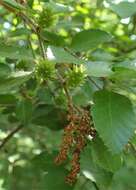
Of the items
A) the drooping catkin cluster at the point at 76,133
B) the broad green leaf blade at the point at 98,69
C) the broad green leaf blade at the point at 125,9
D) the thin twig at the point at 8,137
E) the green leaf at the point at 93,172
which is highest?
the broad green leaf blade at the point at 125,9

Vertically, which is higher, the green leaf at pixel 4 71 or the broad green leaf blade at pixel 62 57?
the broad green leaf blade at pixel 62 57

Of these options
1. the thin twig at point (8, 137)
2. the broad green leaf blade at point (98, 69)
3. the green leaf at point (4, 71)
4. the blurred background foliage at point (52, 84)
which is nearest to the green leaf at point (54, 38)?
the blurred background foliage at point (52, 84)

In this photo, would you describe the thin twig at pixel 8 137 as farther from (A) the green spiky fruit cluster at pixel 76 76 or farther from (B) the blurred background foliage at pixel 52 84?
(A) the green spiky fruit cluster at pixel 76 76

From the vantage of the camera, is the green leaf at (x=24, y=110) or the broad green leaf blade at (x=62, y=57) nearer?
the broad green leaf blade at (x=62, y=57)

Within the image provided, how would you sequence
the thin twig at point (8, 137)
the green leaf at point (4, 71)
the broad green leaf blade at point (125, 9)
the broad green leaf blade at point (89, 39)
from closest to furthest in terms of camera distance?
the green leaf at point (4, 71) < the broad green leaf blade at point (89, 39) < the broad green leaf blade at point (125, 9) < the thin twig at point (8, 137)

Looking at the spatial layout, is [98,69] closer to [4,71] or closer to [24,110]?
[4,71]

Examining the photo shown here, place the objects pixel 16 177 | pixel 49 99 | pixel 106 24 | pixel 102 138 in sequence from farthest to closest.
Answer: pixel 106 24 < pixel 16 177 < pixel 49 99 < pixel 102 138

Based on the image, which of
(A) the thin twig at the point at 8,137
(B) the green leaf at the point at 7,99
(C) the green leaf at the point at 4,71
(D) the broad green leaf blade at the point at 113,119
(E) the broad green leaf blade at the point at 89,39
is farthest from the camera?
(A) the thin twig at the point at 8,137

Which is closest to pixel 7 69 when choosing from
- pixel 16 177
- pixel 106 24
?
pixel 16 177

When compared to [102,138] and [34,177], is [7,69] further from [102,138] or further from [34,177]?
[34,177]
